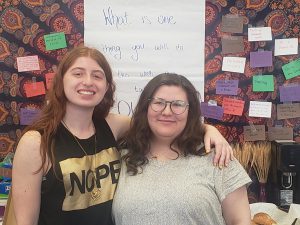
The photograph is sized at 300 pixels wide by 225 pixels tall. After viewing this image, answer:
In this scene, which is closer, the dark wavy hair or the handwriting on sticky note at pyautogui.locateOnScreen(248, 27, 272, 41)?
the dark wavy hair

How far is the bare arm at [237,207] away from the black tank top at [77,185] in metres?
0.44

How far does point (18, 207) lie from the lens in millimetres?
1231

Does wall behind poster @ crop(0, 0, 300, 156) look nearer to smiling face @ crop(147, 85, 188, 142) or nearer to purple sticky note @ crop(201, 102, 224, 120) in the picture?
purple sticky note @ crop(201, 102, 224, 120)

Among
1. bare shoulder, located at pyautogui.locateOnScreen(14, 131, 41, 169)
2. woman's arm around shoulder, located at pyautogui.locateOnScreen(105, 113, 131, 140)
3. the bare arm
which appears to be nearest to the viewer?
bare shoulder, located at pyautogui.locateOnScreen(14, 131, 41, 169)

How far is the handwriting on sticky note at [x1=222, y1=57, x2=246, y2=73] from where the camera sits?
2.03 m

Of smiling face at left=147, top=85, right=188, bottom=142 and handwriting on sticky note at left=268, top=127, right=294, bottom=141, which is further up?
smiling face at left=147, top=85, right=188, bottom=142

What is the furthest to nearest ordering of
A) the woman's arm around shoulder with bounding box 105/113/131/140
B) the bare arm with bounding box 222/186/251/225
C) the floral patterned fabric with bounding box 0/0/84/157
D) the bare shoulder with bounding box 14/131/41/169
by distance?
the floral patterned fabric with bounding box 0/0/84/157 → the woman's arm around shoulder with bounding box 105/113/131/140 → the bare arm with bounding box 222/186/251/225 → the bare shoulder with bounding box 14/131/41/169

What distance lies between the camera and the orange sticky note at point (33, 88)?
201 cm

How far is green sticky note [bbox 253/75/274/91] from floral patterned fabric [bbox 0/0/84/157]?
1.04 metres

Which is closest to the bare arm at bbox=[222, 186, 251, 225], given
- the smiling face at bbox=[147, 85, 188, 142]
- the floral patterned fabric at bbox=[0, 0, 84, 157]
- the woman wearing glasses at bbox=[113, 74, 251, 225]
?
the woman wearing glasses at bbox=[113, 74, 251, 225]

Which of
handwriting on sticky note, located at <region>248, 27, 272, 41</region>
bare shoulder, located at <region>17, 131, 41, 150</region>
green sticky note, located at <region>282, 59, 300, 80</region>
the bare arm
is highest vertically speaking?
handwriting on sticky note, located at <region>248, 27, 272, 41</region>

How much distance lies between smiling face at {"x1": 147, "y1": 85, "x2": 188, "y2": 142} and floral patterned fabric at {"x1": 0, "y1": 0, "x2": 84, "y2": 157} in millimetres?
847

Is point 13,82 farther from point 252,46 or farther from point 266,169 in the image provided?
point 266,169

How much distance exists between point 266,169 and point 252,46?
0.73 meters
